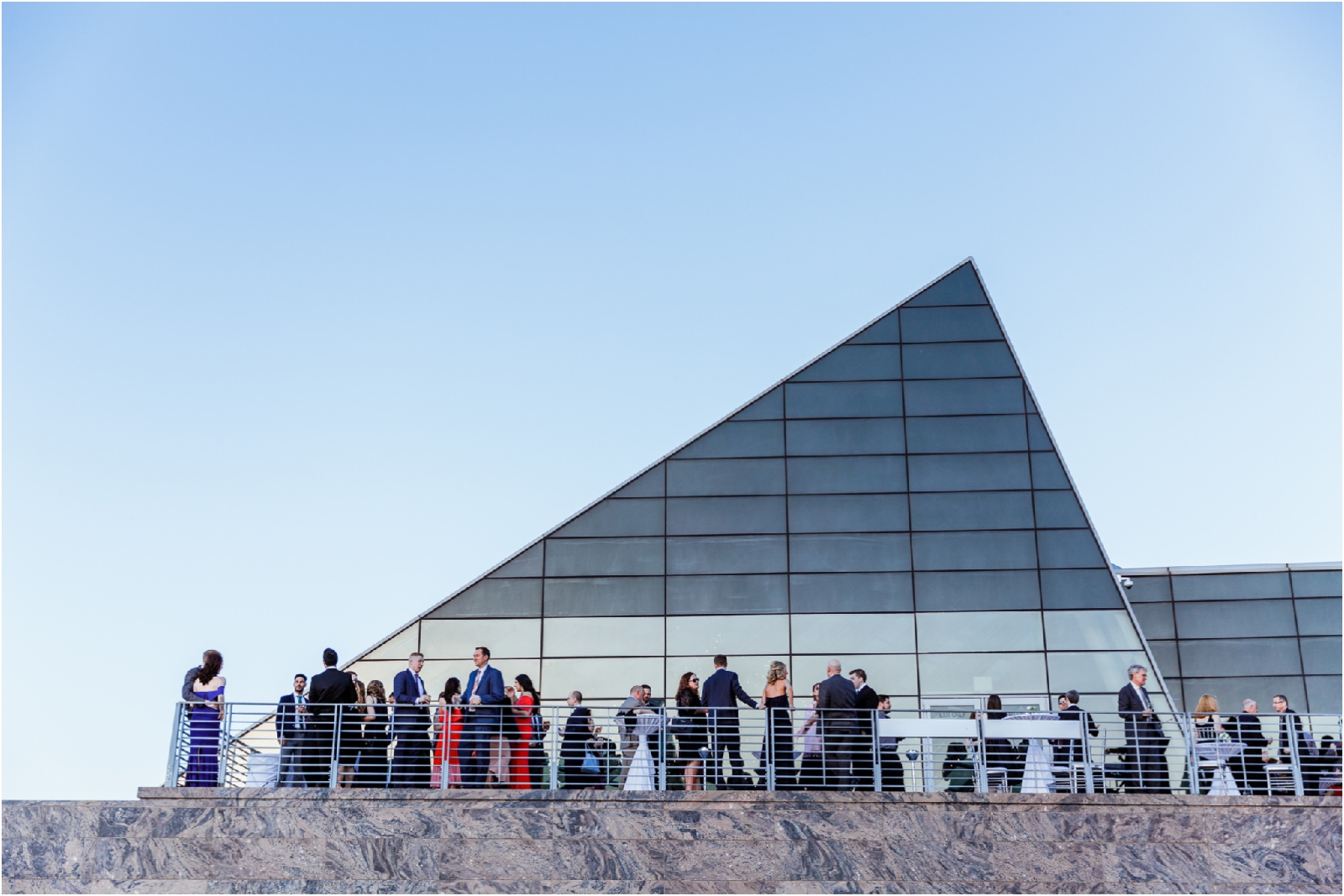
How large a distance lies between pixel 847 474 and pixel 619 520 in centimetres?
405

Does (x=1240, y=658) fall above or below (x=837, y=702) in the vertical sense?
above

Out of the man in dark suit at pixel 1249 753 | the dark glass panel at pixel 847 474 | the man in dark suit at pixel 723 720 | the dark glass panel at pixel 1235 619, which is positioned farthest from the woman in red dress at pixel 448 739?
the dark glass panel at pixel 1235 619

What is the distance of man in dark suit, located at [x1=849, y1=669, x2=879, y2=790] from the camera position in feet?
48.1

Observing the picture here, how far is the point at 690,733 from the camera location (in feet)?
48.5

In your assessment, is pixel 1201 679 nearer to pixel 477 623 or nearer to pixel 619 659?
pixel 619 659

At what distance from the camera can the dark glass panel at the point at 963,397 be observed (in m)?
25.8

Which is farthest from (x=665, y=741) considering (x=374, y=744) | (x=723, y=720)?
(x=374, y=744)

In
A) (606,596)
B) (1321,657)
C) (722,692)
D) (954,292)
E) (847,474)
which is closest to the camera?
(722,692)

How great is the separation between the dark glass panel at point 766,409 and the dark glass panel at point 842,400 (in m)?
0.11

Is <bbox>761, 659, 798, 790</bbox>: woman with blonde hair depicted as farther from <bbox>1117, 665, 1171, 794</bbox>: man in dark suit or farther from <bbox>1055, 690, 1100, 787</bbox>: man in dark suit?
<bbox>1117, 665, 1171, 794</bbox>: man in dark suit

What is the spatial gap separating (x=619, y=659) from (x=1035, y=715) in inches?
394

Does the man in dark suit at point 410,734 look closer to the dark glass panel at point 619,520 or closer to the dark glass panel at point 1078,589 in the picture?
the dark glass panel at point 619,520

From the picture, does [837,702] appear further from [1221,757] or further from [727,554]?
[727,554]

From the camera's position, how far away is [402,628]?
2450 cm
